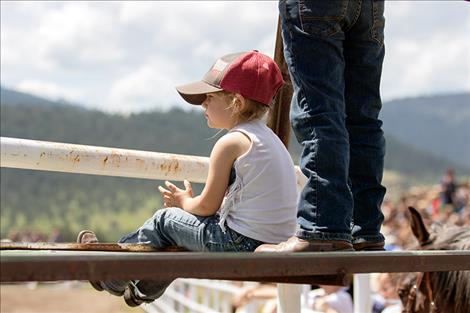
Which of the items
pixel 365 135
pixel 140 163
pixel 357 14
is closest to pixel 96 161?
pixel 140 163

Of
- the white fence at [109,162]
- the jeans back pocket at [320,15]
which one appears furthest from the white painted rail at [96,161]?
the jeans back pocket at [320,15]

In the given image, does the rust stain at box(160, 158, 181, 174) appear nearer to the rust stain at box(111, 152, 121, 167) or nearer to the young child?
the rust stain at box(111, 152, 121, 167)

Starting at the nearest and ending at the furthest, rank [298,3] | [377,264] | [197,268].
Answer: [197,268], [377,264], [298,3]

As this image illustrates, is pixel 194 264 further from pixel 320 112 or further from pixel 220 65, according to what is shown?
pixel 220 65

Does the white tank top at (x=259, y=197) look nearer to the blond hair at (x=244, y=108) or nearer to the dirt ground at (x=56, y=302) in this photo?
the blond hair at (x=244, y=108)

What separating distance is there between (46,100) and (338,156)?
103864 millimetres

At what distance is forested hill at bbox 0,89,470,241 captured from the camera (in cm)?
7469

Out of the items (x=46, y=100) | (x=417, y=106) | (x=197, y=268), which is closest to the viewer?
(x=197, y=268)

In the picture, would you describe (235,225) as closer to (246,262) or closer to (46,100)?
(246,262)

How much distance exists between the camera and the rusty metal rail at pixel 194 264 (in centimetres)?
167

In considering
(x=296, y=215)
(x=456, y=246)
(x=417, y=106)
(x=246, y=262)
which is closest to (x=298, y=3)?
(x=296, y=215)

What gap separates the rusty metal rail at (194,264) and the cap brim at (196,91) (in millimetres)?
712

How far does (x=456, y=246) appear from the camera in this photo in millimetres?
4203

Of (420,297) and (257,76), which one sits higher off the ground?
(257,76)
